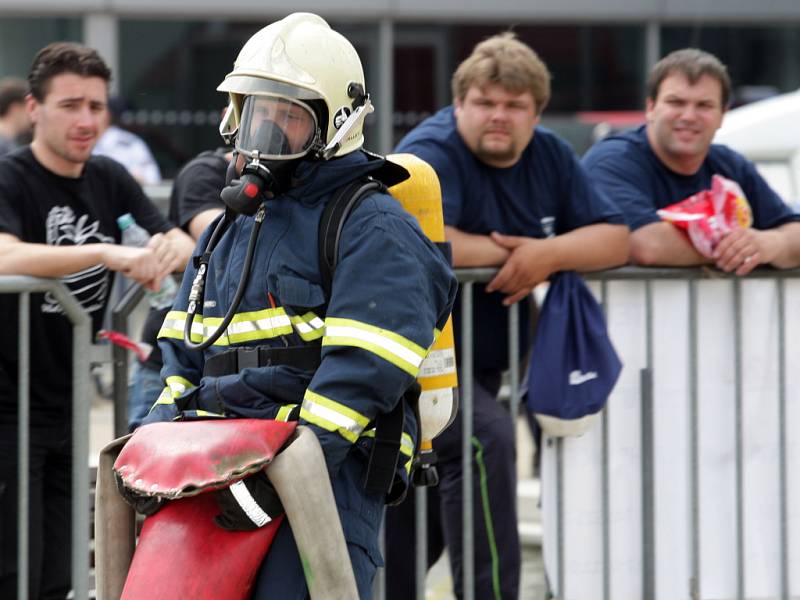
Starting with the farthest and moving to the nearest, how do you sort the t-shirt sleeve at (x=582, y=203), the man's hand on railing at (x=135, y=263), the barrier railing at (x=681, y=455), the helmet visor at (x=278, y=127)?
the t-shirt sleeve at (x=582, y=203)
the barrier railing at (x=681, y=455)
the man's hand on railing at (x=135, y=263)
the helmet visor at (x=278, y=127)

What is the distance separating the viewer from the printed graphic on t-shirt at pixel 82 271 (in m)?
4.68

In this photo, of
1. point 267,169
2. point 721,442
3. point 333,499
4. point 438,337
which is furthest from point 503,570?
point 267,169

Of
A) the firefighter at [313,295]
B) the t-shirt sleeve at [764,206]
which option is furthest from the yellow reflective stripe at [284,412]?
the t-shirt sleeve at [764,206]

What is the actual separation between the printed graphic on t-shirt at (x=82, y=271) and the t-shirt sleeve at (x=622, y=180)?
67.2 inches

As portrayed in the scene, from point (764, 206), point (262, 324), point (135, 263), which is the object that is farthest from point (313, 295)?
point (764, 206)

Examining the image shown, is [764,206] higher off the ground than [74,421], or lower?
higher

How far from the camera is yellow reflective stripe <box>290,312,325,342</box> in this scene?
3430 mm

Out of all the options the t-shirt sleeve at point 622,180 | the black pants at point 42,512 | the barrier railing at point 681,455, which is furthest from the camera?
the t-shirt sleeve at point 622,180

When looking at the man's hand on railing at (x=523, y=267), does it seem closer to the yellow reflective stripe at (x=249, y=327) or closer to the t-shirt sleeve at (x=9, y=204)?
the yellow reflective stripe at (x=249, y=327)

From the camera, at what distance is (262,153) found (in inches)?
134

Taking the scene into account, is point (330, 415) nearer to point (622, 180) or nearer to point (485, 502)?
point (485, 502)

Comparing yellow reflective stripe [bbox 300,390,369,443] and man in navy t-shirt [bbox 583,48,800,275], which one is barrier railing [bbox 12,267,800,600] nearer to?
man in navy t-shirt [bbox 583,48,800,275]

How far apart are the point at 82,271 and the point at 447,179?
1205 mm

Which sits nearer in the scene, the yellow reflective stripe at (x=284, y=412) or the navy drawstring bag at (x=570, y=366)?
the yellow reflective stripe at (x=284, y=412)
